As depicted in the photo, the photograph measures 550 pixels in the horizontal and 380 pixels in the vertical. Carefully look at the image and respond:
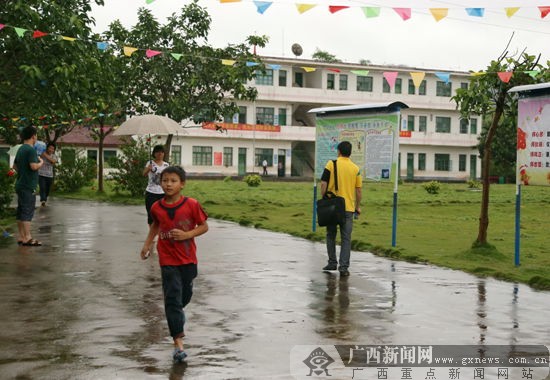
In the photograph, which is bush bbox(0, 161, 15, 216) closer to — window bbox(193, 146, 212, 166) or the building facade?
the building facade

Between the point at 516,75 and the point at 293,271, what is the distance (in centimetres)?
509

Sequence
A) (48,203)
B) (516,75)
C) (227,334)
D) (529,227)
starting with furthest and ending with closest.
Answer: (48,203) → (529,227) → (516,75) → (227,334)

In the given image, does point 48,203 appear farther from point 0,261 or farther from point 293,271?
point 293,271

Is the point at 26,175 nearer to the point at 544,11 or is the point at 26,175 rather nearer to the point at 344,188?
the point at 344,188

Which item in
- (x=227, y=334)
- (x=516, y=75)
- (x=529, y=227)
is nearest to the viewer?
(x=227, y=334)

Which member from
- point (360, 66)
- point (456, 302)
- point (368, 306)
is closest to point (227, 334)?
point (368, 306)

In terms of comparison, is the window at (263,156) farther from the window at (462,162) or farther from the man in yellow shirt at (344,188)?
the man in yellow shirt at (344,188)

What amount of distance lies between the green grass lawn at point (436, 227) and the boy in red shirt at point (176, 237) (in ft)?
17.9

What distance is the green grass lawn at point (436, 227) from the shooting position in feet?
43.4

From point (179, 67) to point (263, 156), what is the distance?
42.1 metres

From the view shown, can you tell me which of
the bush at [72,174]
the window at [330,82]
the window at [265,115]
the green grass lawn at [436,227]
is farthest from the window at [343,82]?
the bush at [72,174]

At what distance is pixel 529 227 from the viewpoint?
21.8 meters

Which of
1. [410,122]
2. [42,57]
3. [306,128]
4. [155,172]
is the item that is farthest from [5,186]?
[410,122]

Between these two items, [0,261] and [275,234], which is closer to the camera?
[0,261]
